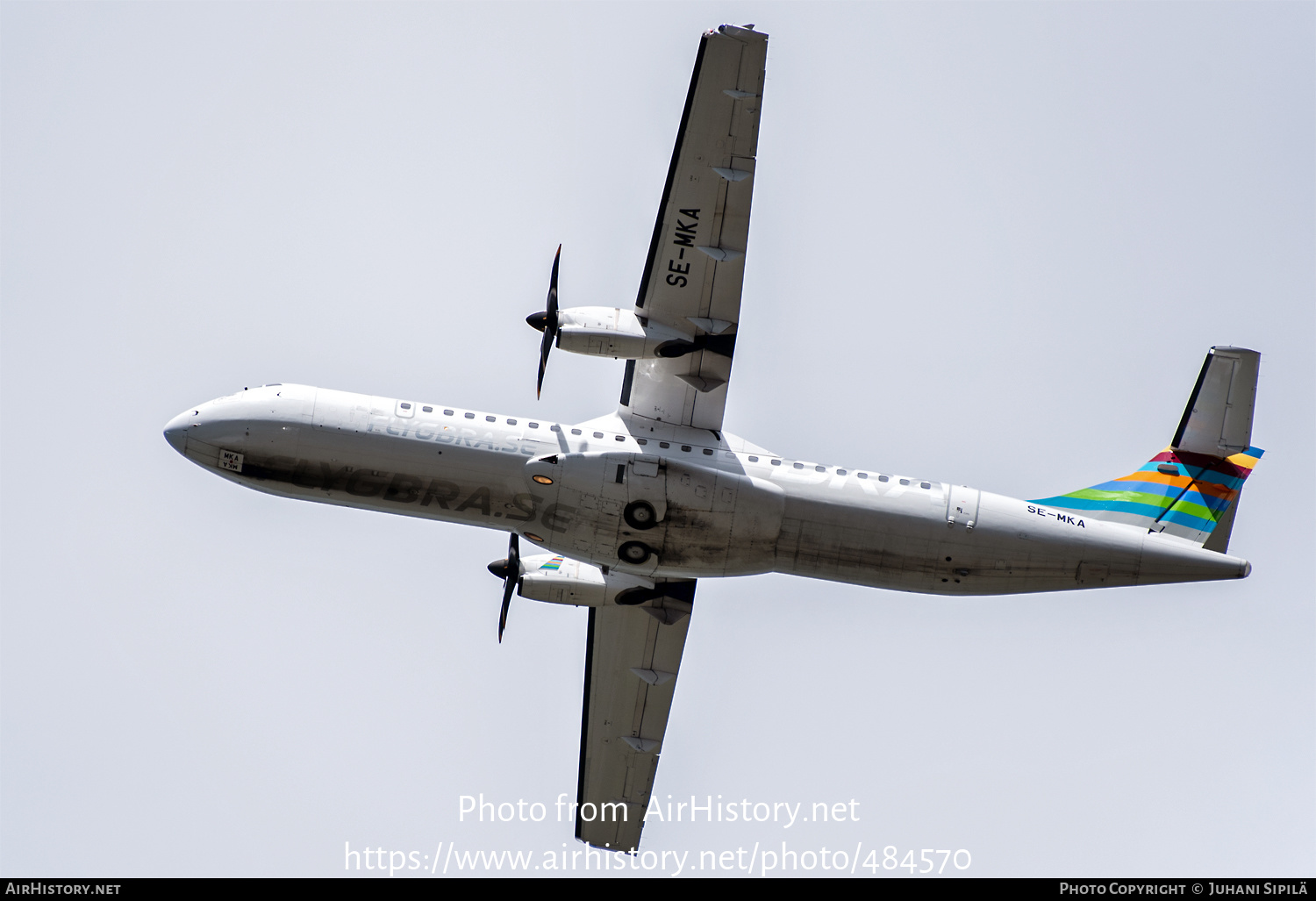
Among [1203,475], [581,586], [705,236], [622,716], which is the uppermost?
[705,236]

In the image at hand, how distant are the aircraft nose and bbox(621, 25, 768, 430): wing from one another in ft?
25.1

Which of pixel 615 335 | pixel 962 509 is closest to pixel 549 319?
pixel 615 335

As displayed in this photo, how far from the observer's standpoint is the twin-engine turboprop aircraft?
22.6 meters

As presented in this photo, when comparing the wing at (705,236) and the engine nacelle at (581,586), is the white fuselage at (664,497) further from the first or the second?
the engine nacelle at (581,586)

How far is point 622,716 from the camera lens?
90.9 ft

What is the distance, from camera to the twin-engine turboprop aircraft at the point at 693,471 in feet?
74.1

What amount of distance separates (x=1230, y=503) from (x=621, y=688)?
12304mm

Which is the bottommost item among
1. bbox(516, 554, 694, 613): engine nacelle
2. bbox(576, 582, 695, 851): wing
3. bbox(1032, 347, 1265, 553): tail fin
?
bbox(576, 582, 695, 851): wing

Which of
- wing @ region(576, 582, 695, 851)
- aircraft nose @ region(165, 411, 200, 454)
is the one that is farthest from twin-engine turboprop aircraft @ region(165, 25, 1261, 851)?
wing @ region(576, 582, 695, 851)

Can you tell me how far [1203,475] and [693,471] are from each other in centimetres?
981

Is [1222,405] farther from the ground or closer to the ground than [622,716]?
farther from the ground

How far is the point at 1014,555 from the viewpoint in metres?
23.7

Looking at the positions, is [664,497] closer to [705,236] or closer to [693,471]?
[693,471]

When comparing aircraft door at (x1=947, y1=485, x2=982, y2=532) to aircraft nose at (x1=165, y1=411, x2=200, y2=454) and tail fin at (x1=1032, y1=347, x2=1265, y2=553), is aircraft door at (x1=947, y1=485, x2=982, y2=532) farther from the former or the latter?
aircraft nose at (x1=165, y1=411, x2=200, y2=454)
